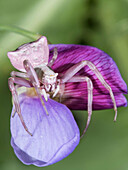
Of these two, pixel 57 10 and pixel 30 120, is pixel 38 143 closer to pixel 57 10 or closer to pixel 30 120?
pixel 30 120

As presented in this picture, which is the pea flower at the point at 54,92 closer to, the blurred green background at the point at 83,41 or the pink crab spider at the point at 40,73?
the pink crab spider at the point at 40,73

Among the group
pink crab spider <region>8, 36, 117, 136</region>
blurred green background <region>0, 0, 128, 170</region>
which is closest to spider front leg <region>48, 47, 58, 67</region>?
pink crab spider <region>8, 36, 117, 136</region>

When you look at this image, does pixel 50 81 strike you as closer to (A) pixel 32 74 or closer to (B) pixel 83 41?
(A) pixel 32 74

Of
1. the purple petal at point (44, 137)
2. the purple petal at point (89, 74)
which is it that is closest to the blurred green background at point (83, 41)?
the purple petal at point (89, 74)

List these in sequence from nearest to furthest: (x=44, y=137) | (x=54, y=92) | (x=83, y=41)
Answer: (x=44, y=137) < (x=54, y=92) < (x=83, y=41)

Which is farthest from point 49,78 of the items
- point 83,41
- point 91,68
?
point 83,41

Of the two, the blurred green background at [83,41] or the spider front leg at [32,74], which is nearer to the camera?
the spider front leg at [32,74]
